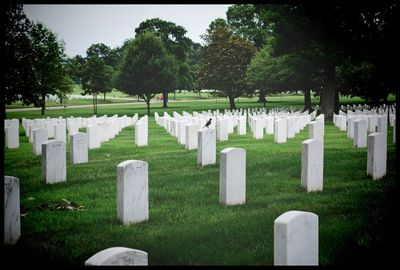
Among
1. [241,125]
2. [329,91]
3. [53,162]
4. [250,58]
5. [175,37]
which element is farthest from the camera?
[175,37]

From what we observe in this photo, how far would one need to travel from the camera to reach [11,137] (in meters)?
16.6

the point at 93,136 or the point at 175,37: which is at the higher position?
the point at 175,37

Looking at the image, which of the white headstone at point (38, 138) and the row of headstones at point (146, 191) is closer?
the row of headstones at point (146, 191)

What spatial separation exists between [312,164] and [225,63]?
143ft

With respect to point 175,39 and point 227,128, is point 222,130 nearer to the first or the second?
point 227,128

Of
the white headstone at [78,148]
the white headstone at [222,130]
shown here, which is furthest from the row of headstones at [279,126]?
the white headstone at [78,148]

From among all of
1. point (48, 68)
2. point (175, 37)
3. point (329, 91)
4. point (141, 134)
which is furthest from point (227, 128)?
point (175, 37)

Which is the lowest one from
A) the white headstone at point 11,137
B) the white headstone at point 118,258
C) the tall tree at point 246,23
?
the white headstone at point 11,137

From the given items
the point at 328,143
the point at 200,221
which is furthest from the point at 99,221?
the point at 328,143

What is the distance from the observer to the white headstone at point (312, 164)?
8179 mm

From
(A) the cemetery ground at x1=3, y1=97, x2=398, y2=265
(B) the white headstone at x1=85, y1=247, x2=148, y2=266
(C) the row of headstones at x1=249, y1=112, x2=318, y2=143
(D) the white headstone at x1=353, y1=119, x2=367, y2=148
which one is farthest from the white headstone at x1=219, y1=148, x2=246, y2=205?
(C) the row of headstones at x1=249, y1=112, x2=318, y2=143

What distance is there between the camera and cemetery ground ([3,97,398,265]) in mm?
5234

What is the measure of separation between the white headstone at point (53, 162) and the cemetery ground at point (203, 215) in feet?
0.78

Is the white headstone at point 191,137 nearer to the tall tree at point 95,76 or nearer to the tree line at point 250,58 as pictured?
the tree line at point 250,58
